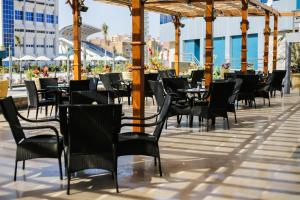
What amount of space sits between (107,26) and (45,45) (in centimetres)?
2029

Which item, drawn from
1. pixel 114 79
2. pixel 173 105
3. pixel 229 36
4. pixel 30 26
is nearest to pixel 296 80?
pixel 114 79

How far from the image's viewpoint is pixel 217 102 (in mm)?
8289

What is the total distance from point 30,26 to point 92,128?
74.8m

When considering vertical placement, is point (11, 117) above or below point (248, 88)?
below

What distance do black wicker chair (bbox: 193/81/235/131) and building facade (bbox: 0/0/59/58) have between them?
62.3m

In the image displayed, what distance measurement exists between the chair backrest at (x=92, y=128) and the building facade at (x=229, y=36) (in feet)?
74.2

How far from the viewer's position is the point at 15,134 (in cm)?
491

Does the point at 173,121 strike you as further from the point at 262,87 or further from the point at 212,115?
the point at 262,87

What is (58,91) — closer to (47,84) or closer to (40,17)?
(47,84)

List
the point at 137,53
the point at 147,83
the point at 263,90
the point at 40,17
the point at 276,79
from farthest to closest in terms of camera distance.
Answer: the point at 40,17
the point at 276,79
the point at 263,90
the point at 147,83
the point at 137,53

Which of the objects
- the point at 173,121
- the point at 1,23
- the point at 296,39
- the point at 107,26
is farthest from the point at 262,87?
the point at 107,26

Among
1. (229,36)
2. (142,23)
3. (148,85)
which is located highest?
(229,36)

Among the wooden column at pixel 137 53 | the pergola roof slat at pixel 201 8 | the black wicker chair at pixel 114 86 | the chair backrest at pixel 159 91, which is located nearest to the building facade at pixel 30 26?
the pergola roof slat at pixel 201 8

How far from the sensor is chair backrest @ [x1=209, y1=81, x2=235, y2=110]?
819cm
